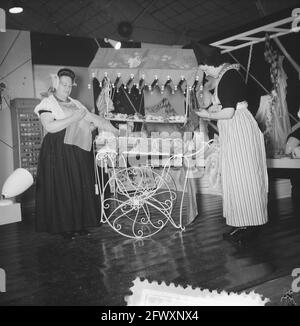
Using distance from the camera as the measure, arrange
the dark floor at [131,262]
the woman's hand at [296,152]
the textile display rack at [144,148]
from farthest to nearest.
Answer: the woman's hand at [296,152]
the textile display rack at [144,148]
the dark floor at [131,262]

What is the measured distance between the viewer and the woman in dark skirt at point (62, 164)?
263 centimetres

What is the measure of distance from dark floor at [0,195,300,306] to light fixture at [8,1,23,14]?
2265 millimetres

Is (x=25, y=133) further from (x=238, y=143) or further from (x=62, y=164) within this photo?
(x=238, y=143)

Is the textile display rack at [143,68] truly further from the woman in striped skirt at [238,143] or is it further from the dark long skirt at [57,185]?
the woman in striped skirt at [238,143]

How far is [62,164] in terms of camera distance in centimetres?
270

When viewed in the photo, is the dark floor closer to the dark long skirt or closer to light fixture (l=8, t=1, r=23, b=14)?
the dark long skirt

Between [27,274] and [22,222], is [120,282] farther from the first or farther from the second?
[22,222]

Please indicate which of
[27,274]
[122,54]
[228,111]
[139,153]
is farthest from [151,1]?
[27,274]

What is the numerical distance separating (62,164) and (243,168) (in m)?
1.39

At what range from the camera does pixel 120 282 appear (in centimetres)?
186

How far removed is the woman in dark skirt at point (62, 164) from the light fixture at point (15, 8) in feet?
4.79

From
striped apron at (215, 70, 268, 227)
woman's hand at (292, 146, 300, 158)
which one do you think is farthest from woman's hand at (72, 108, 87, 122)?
woman's hand at (292, 146, 300, 158)

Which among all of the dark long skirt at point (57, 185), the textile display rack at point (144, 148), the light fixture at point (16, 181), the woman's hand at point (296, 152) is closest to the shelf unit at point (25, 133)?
the light fixture at point (16, 181)

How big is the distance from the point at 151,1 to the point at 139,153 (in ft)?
5.94
